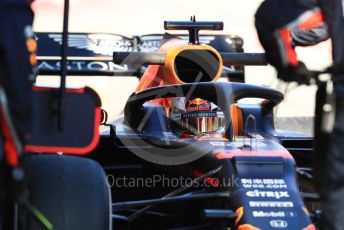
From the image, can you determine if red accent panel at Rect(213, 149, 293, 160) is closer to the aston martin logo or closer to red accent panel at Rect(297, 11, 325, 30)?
red accent panel at Rect(297, 11, 325, 30)

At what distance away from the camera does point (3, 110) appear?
2.55m

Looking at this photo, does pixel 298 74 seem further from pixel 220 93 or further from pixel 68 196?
pixel 220 93

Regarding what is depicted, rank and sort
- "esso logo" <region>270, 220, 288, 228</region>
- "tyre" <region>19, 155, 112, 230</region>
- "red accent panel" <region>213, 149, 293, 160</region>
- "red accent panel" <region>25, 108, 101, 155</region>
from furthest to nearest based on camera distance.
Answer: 1. "red accent panel" <region>213, 149, 293, 160</region>
2. "esso logo" <region>270, 220, 288, 228</region>
3. "tyre" <region>19, 155, 112, 230</region>
4. "red accent panel" <region>25, 108, 101, 155</region>

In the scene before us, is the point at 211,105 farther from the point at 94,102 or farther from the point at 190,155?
the point at 94,102

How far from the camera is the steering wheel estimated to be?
448cm

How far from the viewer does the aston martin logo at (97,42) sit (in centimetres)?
897

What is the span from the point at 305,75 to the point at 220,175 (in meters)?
1.21

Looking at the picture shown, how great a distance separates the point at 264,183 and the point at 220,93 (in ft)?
2.59

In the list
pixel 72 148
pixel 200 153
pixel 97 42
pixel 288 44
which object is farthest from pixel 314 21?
pixel 97 42

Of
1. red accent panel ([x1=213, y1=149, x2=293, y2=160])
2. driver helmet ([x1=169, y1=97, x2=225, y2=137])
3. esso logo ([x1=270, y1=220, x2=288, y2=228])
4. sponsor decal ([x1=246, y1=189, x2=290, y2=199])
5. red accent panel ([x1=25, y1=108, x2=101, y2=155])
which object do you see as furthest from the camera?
driver helmet ([x1=169, y1=97, x2=225, y2=137])

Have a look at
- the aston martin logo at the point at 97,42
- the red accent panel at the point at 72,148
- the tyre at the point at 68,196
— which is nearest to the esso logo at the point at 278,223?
the tyre at the point at 68,196

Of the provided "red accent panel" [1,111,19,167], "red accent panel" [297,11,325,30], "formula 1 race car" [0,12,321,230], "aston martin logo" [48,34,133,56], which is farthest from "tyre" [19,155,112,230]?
"aston martin logo" [48,34,133,56]

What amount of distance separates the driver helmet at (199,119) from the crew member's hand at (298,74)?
1.71m

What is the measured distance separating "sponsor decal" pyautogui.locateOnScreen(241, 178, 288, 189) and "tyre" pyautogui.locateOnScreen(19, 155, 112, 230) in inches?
28.1
